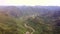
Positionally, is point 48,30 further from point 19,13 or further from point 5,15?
point 5,15

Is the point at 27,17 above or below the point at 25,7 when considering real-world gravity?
below

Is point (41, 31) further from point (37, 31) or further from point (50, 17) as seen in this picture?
point (50, 17)

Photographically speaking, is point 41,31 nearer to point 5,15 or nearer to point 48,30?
point 48,30

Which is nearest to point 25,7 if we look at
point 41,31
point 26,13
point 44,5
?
point 26,13

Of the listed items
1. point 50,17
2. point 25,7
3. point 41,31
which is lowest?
point 41,31
